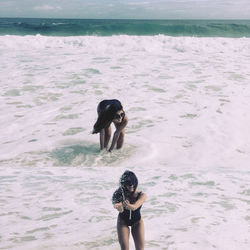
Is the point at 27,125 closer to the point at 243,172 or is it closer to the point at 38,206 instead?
the point at 38,206

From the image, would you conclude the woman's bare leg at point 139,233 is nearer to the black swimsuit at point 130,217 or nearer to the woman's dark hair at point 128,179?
the black swimsuit at point 130,217

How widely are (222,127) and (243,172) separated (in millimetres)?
2049

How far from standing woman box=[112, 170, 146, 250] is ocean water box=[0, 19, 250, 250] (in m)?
0.57

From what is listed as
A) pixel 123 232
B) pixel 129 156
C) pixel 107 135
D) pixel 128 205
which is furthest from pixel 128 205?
pixel 107 135

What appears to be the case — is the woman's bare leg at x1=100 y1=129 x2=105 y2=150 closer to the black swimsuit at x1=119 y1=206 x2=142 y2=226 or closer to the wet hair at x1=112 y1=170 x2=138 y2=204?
the black swimsuit at x1=119 y1=206 x2=142 y2=226

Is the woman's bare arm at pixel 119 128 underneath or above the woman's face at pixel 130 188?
underneath

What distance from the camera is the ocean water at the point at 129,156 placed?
3.35m

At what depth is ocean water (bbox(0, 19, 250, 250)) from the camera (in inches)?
132

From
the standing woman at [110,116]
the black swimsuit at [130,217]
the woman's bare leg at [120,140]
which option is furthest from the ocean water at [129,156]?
the black swimsuit at [130,217]

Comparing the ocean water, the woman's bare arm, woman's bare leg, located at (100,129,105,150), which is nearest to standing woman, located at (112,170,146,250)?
the ocean water

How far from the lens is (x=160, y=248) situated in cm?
302

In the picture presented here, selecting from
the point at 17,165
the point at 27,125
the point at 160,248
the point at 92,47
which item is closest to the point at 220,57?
the point at 92,47

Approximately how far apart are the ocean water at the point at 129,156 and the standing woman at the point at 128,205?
22.6 inches

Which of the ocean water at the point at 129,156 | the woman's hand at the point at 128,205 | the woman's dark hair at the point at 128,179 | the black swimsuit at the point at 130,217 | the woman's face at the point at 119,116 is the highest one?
the woman's dark hair at the point at 128,179
